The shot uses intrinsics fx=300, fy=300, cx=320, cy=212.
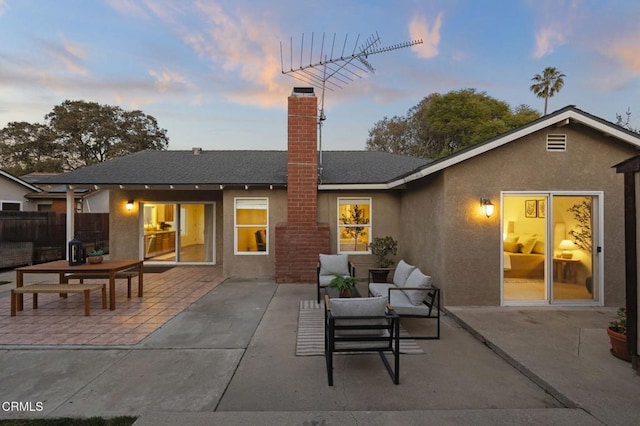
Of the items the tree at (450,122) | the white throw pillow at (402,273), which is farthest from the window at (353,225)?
the tree at (450,122)

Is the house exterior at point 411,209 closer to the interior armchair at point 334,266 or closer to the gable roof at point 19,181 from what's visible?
the interior armchair at point 334,266

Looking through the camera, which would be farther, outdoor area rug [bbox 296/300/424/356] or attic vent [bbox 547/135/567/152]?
attic vent [bbox 547/135/567/152]

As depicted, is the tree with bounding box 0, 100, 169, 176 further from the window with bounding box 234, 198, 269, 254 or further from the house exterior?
the window with bounding box 234, 198, 269, 254

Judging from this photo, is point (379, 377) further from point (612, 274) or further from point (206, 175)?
point (206, 175)

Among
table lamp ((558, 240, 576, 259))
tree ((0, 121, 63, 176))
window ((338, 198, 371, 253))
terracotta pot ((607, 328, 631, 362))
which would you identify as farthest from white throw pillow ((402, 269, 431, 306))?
tree ((0, 121, 63, 176))

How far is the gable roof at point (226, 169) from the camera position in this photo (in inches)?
357

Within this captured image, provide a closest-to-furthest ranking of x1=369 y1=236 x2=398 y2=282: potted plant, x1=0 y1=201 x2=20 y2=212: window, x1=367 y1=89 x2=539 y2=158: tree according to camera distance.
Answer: x1=369 y1=236 x2=398 y2=282: potted plant
x1=0 y1=201 x2=20 y2=212: window
x1=367 y1=89 x2=539 y2=158: tree

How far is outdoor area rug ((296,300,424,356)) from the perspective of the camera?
13.4 feet

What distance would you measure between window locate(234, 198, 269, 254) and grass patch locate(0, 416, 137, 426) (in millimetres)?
6529

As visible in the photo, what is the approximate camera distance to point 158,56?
41.3 feet

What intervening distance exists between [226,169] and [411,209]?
6.25 meters

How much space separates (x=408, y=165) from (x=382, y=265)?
4527mm

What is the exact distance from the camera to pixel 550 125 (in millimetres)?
5641

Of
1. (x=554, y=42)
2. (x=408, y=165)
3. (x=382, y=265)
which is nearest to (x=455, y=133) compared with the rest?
(x=554, y=42)
